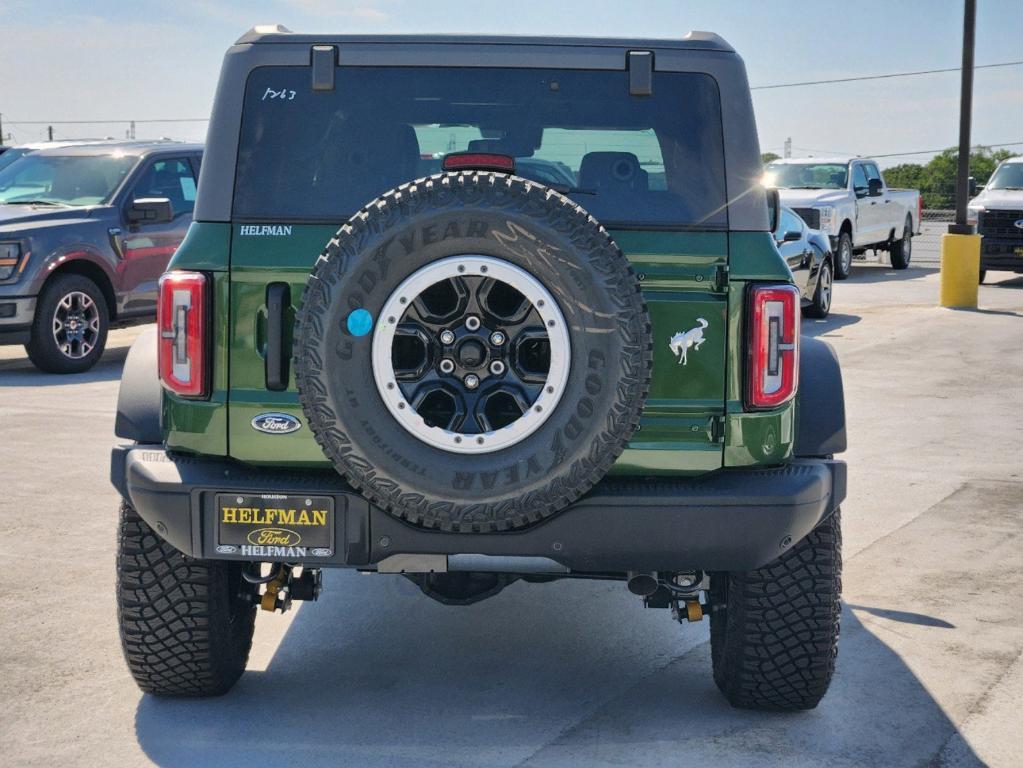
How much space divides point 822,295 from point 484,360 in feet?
44.6

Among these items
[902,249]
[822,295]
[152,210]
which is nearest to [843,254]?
[902,249]

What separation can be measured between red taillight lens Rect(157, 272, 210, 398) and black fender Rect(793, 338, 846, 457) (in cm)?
172

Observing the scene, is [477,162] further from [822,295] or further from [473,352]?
[822,295]

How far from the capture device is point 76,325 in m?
12.1

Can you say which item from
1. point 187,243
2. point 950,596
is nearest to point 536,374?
point 187,243

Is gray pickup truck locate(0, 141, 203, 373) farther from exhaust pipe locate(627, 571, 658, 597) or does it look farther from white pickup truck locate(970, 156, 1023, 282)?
white pickup truck locate(970, 156, 1023, 282)

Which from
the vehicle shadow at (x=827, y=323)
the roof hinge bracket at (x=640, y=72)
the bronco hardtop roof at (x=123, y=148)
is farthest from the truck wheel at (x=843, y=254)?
the roof hinge bracket at (x=640, y=72)

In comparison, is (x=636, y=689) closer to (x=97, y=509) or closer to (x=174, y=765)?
(x=174, y=765)

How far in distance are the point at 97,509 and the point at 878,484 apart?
4.04m

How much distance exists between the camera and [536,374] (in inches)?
143

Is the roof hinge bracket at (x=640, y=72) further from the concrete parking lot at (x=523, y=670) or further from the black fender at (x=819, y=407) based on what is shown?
the concrete parking lot at (x=523, y=670)

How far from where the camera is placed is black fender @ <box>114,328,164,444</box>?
432 cm

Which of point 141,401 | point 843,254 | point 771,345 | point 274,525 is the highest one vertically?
point 771,345

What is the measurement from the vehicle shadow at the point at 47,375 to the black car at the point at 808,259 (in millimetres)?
6898
